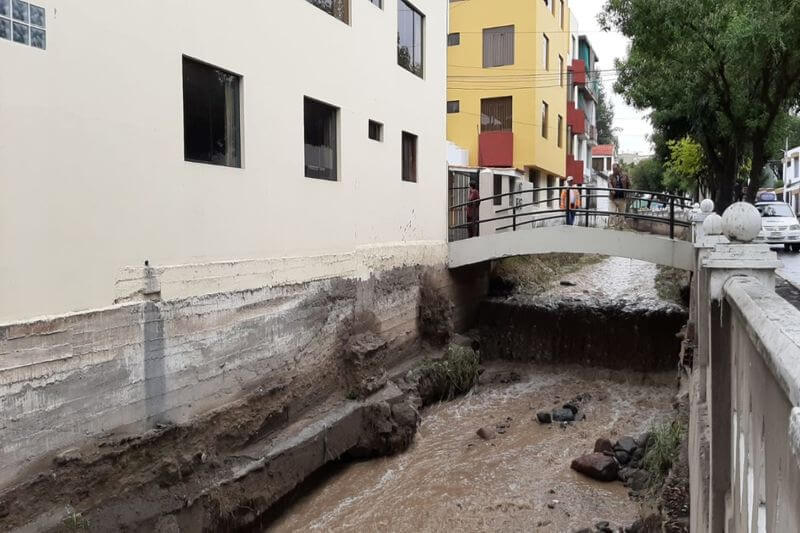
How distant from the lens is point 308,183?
28.9ft

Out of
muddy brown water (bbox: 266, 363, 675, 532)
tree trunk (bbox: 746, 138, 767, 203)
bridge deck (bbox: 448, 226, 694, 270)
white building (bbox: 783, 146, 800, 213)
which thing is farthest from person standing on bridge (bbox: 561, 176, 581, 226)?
white building (bbox: 783, 146, 800, 213)

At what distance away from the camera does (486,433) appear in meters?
10.2

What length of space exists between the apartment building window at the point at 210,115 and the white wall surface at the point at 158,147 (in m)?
0.12

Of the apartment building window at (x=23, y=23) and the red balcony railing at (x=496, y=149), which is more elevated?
the red balcony railing at (x=496, y=149)

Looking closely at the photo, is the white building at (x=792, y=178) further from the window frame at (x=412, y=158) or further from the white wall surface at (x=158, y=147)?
the white wall surface at (x=158, y=147)

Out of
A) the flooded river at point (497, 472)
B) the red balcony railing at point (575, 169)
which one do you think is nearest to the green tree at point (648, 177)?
the red balcony railing at point (575, 169)

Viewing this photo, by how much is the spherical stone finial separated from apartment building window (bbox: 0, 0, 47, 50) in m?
5.07

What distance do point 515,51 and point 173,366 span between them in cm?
1869

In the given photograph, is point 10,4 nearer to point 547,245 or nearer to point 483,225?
point 547,245

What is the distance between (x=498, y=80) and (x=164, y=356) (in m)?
18.5

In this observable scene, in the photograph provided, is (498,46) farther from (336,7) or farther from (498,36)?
(336,7)

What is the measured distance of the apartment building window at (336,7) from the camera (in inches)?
361

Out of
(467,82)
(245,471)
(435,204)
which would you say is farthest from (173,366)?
(467,82)

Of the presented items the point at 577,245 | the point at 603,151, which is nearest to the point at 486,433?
the point at 577,245
